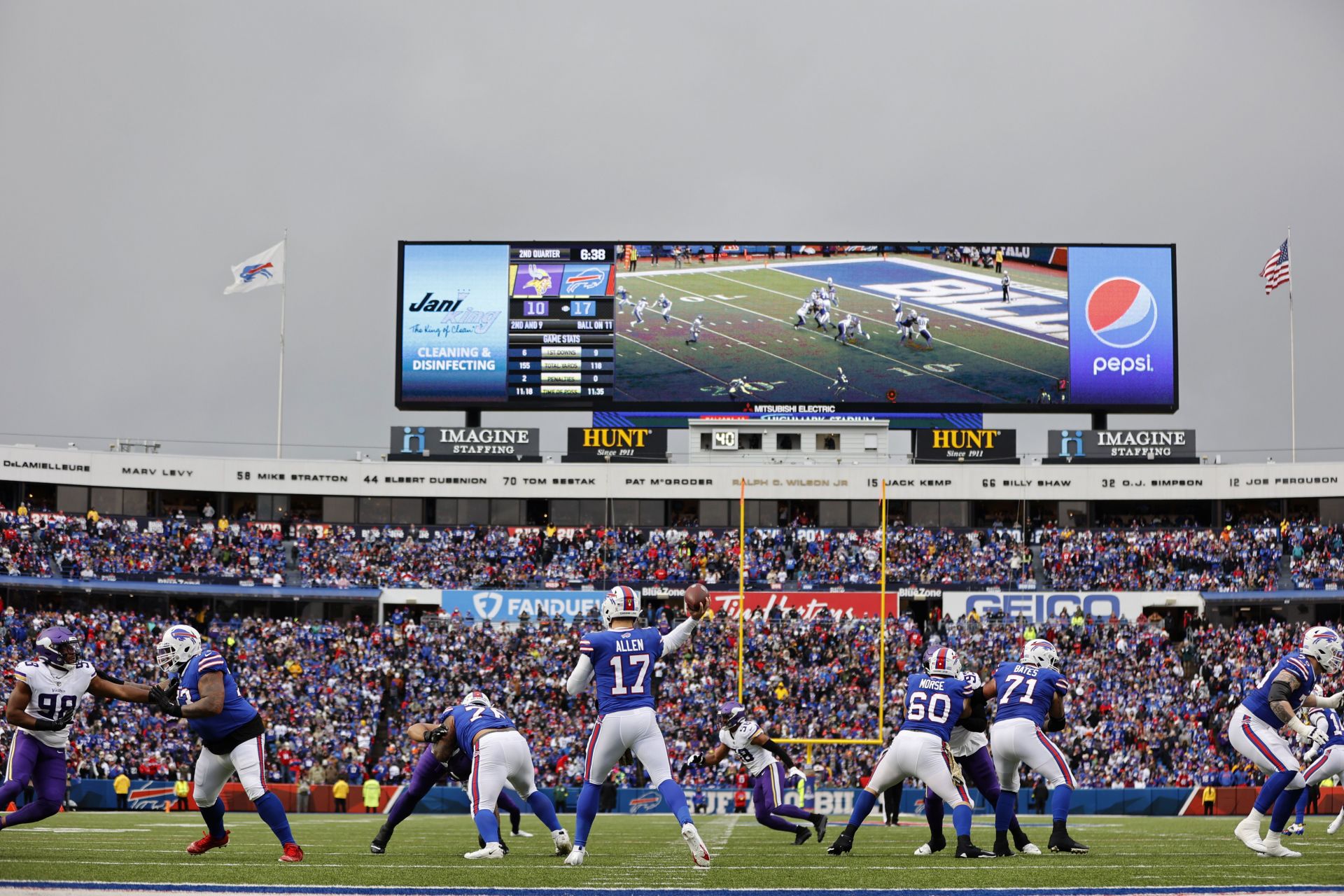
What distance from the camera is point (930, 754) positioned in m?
13.4

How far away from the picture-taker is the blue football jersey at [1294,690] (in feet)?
44.7

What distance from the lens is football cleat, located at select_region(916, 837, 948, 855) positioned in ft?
45.8

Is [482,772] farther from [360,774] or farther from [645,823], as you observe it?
[360,774]

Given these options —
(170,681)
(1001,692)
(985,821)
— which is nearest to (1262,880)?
(1001,692)

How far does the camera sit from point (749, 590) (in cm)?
4306

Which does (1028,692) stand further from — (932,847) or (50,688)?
(50,688)

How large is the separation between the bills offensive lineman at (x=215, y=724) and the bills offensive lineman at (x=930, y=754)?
5.06 metres

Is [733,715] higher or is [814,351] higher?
[814,351]

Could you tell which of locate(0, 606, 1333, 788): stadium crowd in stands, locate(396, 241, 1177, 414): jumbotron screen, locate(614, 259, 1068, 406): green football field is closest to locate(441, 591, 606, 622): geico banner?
locate(0, 606, 1333, 788): stadium crowd in stands

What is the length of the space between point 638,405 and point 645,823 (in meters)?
19.5

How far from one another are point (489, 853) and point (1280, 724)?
7334 millimetres

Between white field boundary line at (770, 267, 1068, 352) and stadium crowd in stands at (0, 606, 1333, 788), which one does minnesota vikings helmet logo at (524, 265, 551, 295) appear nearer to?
white field boundary line at (770, 267, 1068, 352)

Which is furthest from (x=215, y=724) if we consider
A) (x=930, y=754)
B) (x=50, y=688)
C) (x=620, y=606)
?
(x=930, y=754)

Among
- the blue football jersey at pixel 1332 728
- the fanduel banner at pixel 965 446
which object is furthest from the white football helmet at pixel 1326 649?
the fanduel banner at pixel 965 446
